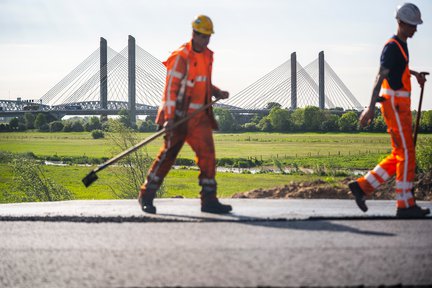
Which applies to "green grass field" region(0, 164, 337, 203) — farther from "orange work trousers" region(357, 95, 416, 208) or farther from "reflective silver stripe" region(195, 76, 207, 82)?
"orange work trousers" region(357, 95, 416, 208)

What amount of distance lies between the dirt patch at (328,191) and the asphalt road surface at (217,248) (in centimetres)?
139

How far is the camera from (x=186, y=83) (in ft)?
21.5

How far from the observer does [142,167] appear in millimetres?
28219

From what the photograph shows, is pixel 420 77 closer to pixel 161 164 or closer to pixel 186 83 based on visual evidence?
pixel 186 83

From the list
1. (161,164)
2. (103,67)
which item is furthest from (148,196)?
(103,67)

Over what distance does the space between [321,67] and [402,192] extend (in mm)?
67537

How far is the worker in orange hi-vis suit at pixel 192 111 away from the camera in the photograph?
21.4ft

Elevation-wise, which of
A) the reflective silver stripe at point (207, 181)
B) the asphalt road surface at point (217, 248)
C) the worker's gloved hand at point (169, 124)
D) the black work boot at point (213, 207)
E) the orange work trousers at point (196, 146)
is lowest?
the asphalt road surface at point (217, 248)

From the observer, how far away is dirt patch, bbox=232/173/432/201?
8.35m

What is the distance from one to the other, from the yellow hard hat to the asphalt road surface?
1.64 metres

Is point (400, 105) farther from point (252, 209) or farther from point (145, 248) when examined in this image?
point (145, 248)

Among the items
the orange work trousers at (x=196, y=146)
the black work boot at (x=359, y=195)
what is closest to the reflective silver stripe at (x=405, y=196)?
the black work boot at (x=359, y=195)

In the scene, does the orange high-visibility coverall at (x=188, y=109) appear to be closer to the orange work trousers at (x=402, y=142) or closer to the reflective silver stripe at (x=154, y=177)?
the reflective silver stripe at (x=154, y=177)

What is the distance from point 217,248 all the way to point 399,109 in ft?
7.37
